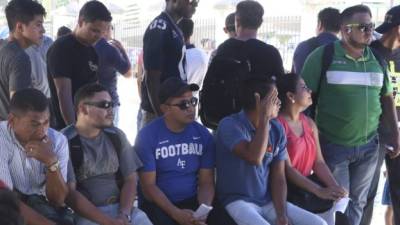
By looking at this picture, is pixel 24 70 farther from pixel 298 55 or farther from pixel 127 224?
pixel 298 55

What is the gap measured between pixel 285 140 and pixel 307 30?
12000mm

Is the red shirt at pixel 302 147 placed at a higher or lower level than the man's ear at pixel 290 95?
lower

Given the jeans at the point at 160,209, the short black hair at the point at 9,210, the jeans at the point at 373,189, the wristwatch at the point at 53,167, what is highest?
the short black hair at the point at 9,210

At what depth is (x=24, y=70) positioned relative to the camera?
13.0 feet

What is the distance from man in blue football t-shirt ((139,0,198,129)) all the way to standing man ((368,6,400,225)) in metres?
1.56

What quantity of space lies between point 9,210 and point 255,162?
→ 214 cm

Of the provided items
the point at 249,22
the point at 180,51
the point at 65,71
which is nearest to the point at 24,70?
the point at 65,71

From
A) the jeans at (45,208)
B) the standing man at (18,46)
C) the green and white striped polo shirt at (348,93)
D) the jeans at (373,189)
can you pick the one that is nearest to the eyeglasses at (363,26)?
the green and white striped polo shirt at (348,93)

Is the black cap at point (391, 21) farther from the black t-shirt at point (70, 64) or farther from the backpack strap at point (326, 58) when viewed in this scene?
the black t-shirt at point (70, 64)

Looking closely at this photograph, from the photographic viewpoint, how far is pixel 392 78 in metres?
4.76

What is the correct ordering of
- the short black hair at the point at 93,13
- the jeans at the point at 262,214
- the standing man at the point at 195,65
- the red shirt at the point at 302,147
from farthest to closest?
the standing man at the point at 195,65 → the short black hair at the point at 93,13 → the red shirt at the point at 302,147 → the jeans at the point at 262,214

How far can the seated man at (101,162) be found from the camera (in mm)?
3422

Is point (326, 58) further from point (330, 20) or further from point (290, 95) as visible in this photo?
point (330, 20)

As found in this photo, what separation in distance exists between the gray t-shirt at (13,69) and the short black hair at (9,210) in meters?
2.21
